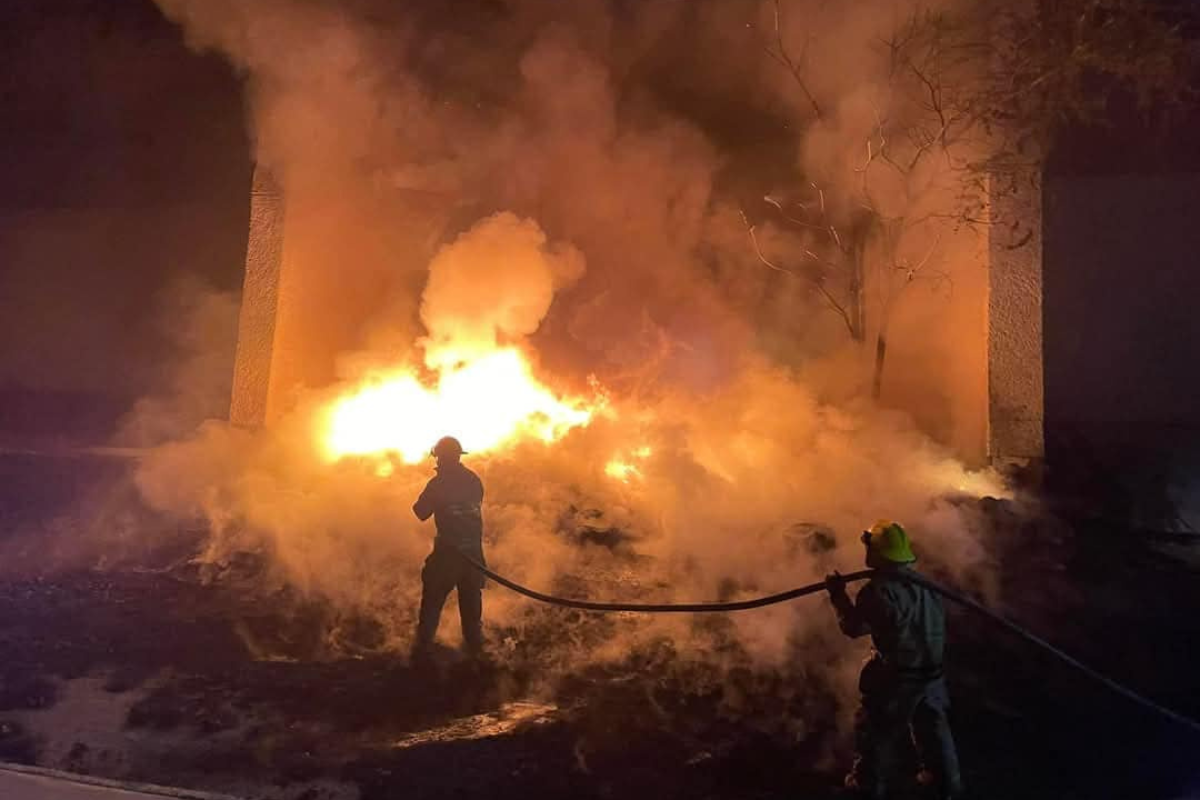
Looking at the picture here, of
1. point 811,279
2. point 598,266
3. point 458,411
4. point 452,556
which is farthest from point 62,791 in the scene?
point 811,279

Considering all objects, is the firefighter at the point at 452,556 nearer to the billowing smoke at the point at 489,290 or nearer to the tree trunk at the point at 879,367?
the billowing smoke at the point at 489,290

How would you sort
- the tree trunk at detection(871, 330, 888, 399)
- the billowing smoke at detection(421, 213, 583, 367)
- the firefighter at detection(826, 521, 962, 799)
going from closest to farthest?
the firefighter at detection(826, 521, 962, 799)
the tree trunk at detection(871, 330, 888, 399)
the billowing smoke at detection(421, 213, 583, 367)

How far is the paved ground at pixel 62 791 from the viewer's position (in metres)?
3.41

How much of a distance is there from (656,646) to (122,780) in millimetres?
3177

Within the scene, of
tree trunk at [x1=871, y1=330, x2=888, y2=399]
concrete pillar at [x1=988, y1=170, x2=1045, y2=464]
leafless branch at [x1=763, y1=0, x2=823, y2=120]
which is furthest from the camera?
leafless branch at [x1=763, y1=0, x2=823, y2=120]

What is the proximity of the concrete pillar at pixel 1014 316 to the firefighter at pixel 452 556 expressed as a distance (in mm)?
5439

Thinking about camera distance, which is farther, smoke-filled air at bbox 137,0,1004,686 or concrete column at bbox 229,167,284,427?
concrete column at bbox 229,167,284,427

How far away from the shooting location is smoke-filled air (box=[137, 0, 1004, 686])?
8047mm

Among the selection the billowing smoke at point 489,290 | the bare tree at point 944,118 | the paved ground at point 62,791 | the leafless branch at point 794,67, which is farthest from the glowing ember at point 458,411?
the paved ground at point 62,791

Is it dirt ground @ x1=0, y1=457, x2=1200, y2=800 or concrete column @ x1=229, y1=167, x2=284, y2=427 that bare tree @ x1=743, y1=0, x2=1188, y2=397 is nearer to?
dirt ground @ x1=0, y1=457, x2=1200, y2=800

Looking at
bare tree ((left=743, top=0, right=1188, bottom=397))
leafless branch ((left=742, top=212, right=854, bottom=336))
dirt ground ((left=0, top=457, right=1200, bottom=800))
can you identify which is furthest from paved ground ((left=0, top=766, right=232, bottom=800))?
leafless branch ((left=742, top=212, right=854, bottom=336))

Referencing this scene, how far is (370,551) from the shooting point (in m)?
6.89

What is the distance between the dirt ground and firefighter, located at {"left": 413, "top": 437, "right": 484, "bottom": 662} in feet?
0.78

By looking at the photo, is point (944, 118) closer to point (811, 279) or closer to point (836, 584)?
point (811, 279)
